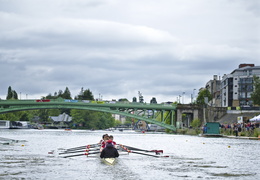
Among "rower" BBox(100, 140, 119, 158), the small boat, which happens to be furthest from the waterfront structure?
the small boat

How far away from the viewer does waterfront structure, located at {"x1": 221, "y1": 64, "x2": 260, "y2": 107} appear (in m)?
190

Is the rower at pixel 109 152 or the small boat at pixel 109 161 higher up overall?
the rower at pixel 109 152

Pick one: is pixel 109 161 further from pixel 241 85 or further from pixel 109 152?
pixel 241 85

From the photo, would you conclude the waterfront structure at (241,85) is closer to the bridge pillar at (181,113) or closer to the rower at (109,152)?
the bridge pillar at (181,113)

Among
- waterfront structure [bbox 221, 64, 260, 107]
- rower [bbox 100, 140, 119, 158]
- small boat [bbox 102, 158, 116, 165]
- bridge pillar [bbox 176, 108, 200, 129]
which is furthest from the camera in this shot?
waterfront structure [bbox 221, 64, 260, 107]

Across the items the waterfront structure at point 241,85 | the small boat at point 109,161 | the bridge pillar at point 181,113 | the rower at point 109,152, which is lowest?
the small boat at point 109,161

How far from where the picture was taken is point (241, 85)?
628 ft

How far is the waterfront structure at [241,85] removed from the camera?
623 ft

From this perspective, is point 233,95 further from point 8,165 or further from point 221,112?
point 8,165

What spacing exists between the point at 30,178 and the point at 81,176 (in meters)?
2.98

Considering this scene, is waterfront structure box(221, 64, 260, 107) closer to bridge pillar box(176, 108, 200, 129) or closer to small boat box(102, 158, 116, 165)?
bridge pillar box(176, 108, 200, 129)

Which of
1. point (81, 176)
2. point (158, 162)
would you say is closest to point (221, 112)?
point (158, 162)

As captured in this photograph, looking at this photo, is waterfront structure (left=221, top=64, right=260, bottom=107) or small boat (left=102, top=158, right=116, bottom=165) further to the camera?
waterfront structure (left=221, top=64, right=260, bottom=107)

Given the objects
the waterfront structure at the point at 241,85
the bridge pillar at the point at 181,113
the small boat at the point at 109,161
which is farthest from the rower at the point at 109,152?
the waterfront structure at the point at 241,85
